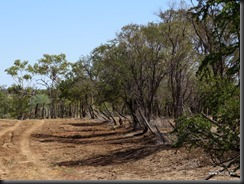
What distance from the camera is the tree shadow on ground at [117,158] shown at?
14688 mm

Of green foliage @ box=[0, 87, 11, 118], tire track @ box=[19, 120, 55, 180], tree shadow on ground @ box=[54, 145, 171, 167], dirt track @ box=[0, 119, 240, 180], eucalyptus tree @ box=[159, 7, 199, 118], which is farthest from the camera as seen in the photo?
green foliage @ box=[0, 87, 11, 118]

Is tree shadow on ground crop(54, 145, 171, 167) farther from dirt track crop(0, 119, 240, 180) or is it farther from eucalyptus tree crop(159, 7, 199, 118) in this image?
eucalyptus tree crop(159, 7, 199, 118)

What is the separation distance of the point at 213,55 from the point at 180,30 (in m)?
17.5

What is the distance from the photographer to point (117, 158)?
15617 millimetres

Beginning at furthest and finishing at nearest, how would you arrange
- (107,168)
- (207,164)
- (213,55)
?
(107,168)
(207,164)
(213,55)

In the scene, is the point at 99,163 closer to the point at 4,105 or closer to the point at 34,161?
the point at 34,161

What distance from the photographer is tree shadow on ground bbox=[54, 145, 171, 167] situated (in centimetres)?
1469

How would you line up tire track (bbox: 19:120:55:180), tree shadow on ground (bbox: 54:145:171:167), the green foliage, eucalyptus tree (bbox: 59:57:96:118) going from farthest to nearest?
the green foliage < eucalyptus tree (bbox: 59:57:96:118) < tree shadow on ground (bbox: 54:145:171:167) < tire track (bbox: 19:120:55:180)

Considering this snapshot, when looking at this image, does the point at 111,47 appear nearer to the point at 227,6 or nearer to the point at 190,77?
the point at 190,77

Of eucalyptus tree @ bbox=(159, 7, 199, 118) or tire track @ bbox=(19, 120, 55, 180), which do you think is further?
eucalyptus tree @ bbox=(159, 7, 199, 118)

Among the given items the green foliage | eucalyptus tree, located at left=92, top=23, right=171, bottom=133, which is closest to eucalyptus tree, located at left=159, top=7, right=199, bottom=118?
eucalyptus tree, located at left=92, top=23, right=171, bottom=133

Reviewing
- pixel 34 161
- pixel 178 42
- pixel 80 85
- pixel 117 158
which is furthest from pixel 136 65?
pixel 80 85

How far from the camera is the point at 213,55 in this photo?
8.63 m

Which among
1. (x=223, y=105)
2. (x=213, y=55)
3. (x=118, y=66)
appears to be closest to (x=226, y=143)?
(x=223, y=105)
